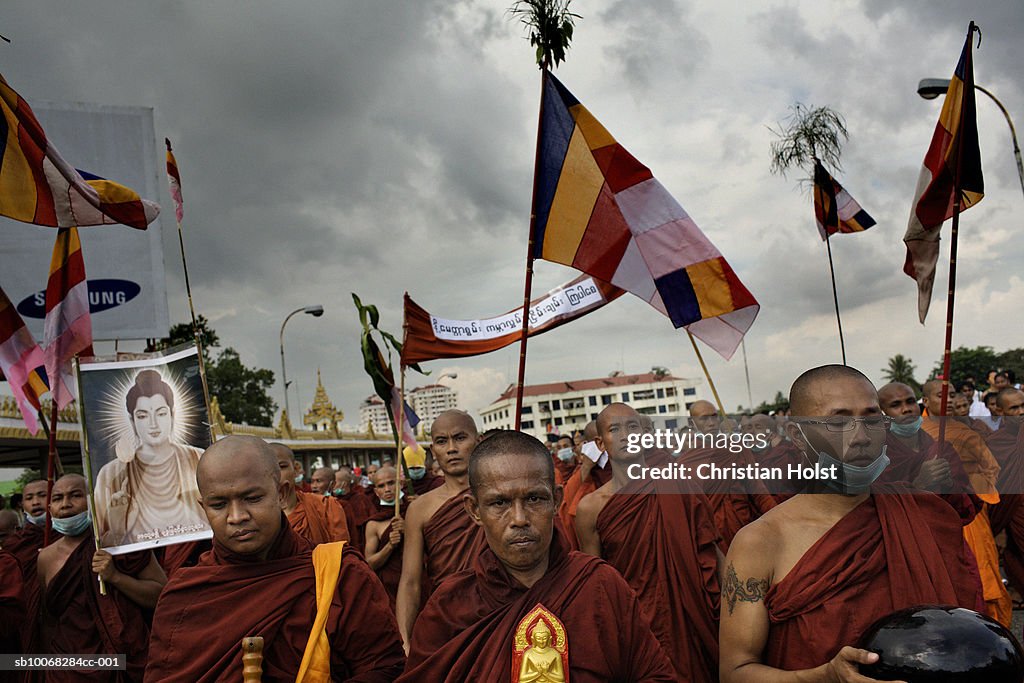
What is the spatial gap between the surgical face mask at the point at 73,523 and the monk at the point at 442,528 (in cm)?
196

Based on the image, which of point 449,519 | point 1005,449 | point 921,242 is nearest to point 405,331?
point 449,519

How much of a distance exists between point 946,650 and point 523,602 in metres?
1.18

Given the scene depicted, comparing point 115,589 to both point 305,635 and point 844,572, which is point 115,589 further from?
point 844,572

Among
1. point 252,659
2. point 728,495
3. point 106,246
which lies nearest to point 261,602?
point 252,659

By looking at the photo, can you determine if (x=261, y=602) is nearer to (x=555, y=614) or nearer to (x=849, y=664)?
(x=555, y=614)

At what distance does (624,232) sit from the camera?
17.9 ft

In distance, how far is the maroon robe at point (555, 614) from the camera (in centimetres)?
244

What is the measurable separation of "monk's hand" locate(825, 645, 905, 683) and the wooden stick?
179cm

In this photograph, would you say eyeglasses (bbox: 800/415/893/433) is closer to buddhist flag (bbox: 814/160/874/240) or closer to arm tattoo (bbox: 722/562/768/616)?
arm tattoo (bbox: 722/562/768/616)

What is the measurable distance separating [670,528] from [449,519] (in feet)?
4.45

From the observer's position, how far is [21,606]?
15.7ft

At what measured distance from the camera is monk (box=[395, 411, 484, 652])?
4.48m

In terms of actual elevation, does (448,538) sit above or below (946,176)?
below

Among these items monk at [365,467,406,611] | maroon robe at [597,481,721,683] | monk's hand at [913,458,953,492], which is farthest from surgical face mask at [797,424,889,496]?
monk at [365,467,406,611]
